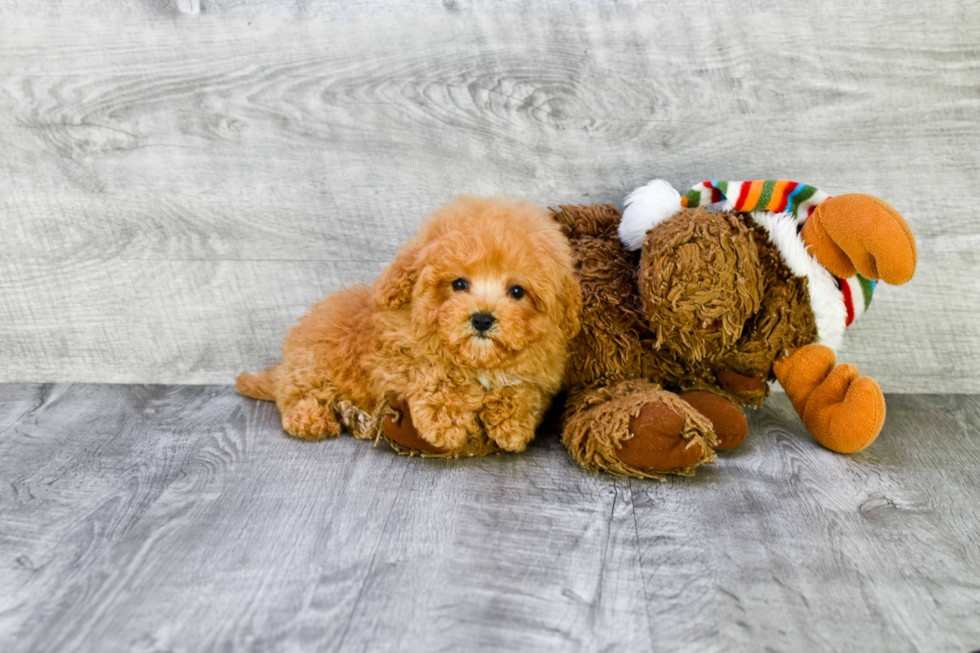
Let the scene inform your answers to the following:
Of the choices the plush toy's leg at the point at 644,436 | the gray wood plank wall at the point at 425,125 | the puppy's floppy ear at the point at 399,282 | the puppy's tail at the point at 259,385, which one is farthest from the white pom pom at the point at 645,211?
the puppy's tail at the point at 259,385

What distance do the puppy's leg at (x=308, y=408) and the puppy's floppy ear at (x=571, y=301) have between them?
447 millimetres

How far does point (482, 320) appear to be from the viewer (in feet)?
3.58

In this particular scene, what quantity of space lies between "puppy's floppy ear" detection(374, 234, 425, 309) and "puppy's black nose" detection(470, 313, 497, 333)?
0.12 meters

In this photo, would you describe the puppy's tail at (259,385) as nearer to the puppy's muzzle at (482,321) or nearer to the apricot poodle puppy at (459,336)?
the apricot poodle puppy at (459,336)

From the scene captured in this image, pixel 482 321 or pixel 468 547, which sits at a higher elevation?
pixel 482 321

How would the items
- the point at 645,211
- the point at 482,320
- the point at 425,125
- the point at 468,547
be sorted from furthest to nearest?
the point at 425,125, the point at 645,211, the point at 482,320, the point at 468,547

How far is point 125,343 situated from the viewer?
5.41ft

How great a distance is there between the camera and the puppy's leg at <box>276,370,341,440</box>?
130 cm

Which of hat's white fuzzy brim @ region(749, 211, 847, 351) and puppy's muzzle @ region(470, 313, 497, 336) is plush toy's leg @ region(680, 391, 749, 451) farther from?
puppy's muzzle @ region(470, 313, 497, 336)

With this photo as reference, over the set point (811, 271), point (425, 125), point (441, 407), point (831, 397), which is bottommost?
point (831, 397)

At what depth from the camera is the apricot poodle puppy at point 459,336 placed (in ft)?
3.65

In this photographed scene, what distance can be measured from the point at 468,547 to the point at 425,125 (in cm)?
88

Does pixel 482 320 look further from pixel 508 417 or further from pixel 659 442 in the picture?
pixel 659 442

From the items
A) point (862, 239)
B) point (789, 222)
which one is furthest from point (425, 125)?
point (862, 239)
